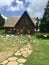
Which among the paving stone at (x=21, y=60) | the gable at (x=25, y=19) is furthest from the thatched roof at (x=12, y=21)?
the paving stone at (x=21, y=60)

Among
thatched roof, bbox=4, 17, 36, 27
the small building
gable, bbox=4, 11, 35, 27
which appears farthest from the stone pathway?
thatched roof, bbox=4, 17, 36, 27

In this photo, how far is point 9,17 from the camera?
55.7 m

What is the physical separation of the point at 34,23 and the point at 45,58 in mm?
38190

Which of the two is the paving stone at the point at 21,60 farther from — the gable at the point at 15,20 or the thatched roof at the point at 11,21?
the thatched roof at the point at 11,21

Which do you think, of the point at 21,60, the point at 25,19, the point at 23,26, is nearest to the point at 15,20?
the point at 25,19

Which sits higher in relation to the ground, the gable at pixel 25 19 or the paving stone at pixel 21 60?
the gable at pixel 25 19

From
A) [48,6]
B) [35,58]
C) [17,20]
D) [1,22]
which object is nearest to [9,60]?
[35,58]

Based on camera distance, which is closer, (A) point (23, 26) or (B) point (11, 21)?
(A) point (23, 26)

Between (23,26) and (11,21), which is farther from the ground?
(11,21)

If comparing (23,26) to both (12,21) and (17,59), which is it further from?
(17,59)

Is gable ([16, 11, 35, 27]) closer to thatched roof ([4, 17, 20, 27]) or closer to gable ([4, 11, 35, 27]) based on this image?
gable ([4, 11, 35, 27])

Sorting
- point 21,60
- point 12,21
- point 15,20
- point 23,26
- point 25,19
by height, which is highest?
point 25,19

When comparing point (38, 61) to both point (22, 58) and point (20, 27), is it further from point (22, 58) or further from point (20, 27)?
point (20, 27)

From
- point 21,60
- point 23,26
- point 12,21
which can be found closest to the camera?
point 21,60
